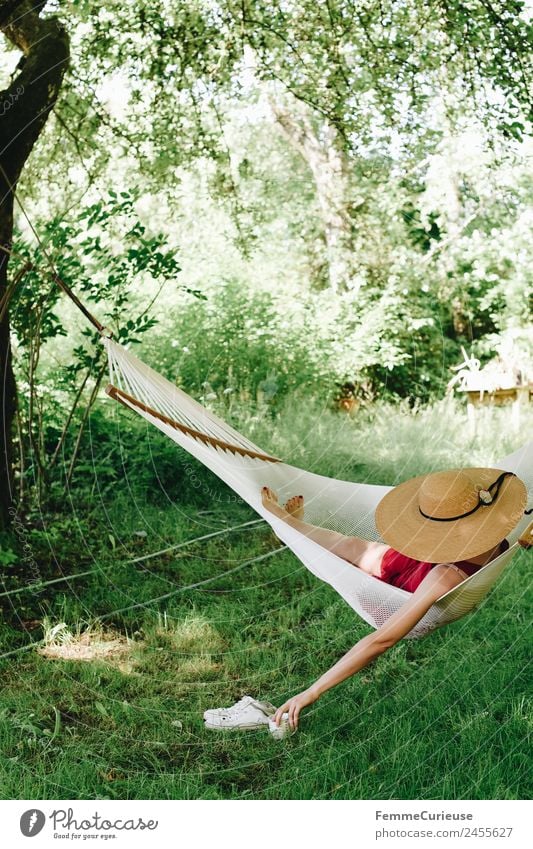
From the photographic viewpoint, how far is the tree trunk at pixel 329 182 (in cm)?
540

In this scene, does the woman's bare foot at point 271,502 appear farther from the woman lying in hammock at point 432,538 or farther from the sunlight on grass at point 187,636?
the sunlight on grass at point 187,636

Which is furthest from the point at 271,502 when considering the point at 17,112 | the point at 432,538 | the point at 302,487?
the point at 17,112

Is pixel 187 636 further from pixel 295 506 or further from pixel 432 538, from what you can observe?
pixel 432 538

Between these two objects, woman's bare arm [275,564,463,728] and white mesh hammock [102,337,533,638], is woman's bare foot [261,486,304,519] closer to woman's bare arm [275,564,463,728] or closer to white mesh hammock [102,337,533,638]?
white mesh hammock [102,337,533,638]

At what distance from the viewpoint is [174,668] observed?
7.41 feet

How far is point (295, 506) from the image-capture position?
221 centimetres

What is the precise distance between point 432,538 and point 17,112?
6.31ft

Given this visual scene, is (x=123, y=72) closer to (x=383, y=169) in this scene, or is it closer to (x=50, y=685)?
(x=383, y=169)

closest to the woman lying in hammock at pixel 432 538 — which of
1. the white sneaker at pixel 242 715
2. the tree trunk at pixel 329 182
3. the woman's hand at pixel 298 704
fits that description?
the woman's hand at pixel 298 704

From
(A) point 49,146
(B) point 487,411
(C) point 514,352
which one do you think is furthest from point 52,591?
(C) point 514,352

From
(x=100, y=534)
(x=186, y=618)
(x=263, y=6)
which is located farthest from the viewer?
(x=263, y=6)

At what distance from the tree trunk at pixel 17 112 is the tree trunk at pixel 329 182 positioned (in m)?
2.71

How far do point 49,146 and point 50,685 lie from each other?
8.83 feet

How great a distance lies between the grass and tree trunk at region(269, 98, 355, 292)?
2.55 metres
